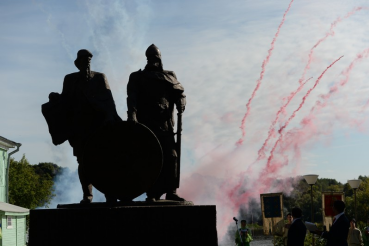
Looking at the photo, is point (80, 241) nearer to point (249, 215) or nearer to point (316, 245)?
point (316, 245)

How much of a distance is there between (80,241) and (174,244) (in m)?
1.22

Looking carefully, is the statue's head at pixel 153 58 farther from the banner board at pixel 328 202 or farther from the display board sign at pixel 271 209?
the banner board at pixel 328 202

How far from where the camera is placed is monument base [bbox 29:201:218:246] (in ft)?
29.3

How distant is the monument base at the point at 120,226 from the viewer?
8945mm

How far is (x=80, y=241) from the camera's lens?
8.94 m

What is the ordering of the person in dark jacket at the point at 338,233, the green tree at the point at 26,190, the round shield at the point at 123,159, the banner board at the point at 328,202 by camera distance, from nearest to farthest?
1. the round shield at the point at 123,159
2. the person in dark jacket at the point at 338,233
3. the banner board at the point at 328,202
4. the green tree at the point at 26,190

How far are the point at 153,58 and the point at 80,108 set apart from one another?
4.50 ft

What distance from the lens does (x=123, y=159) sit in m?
9.38

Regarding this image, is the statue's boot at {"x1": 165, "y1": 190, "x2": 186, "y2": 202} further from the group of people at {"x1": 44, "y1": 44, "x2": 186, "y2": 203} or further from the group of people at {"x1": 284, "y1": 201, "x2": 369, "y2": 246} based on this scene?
the group of people at {"x1": 284, "y1": 201, "x2": 369, "y2": 246}

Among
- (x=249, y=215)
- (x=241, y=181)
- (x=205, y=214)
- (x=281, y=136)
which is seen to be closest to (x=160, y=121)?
(x=205, y=214)

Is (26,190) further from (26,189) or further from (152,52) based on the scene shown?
(152,52)

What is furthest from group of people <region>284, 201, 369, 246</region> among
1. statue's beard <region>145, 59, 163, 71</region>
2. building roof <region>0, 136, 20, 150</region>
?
building roof <region>0, 136, 20, 150</region>

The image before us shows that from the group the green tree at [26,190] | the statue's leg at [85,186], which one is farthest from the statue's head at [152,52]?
the green tree at [26,190]

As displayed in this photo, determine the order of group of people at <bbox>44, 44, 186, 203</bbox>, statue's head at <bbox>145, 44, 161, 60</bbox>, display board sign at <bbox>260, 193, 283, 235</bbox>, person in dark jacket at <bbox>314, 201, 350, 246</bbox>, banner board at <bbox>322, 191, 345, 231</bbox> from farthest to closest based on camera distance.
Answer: banner board at <bbox>322, 191, 345, 231</bbox> < display board sign at <bbox>260, 193, 283, 235</bbox> < statue's head at <bbox>145, 44, 161, 60</bbox> < group of people at <bbox>44, 44, 186, 203</bbox> < person in dark jacket at <bbox>314, 201, 350, 246</bbox>
